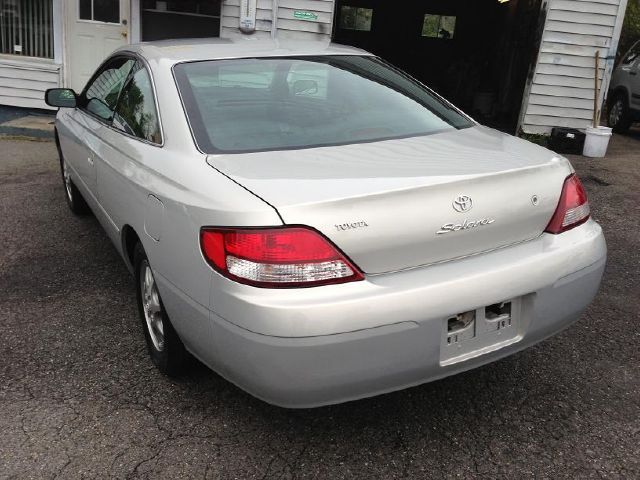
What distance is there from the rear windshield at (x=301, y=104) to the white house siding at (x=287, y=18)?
5.86 meters

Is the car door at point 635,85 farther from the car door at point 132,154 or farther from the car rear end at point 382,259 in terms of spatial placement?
the car door at point 132,154

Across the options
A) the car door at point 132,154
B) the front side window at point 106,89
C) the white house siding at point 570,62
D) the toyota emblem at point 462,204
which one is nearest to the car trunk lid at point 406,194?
the toyota emblem at point 462,204

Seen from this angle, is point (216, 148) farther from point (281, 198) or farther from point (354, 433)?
point (354, 433)

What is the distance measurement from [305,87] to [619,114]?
1027 cm

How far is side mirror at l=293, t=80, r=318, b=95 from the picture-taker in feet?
10.1

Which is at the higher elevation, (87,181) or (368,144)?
(368,144)

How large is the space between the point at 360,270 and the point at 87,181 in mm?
2510

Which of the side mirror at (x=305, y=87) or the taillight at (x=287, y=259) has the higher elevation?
the side mirror at (x=305, y=87)

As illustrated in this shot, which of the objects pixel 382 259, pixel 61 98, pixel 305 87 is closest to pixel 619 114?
pixel 305 87

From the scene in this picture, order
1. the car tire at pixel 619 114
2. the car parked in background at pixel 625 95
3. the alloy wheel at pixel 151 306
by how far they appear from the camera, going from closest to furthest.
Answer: the alloy wheel at pixel 151 306
the car parked in background at pixel 625 95
the car tire at pixel 619 114

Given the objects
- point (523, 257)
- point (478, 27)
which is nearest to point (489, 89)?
point (478, 27)

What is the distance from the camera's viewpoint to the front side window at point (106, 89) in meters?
3.59

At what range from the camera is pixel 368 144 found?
263cm

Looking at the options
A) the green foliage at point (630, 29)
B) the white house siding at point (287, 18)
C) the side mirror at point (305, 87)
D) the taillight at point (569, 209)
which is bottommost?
the taillight at point (569, 209)
